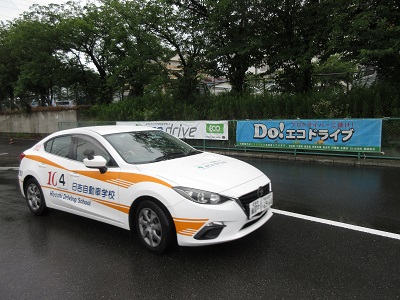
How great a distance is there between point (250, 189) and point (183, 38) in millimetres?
15785

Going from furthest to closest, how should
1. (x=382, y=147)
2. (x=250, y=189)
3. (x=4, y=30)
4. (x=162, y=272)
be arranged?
1. (x=4, y=30)
2. (x=382, y=147)
3. (x=250, y=189)
4. (x=162, y=272)

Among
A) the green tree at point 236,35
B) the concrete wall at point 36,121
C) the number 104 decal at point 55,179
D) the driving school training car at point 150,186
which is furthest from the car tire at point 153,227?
the concrete wall at point 36,121

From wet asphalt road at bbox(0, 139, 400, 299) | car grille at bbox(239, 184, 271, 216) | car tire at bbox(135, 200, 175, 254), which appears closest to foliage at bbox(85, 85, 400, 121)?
wet asphalt road at bbox(0, 139, 400, 299)

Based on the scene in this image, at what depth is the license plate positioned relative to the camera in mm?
3447

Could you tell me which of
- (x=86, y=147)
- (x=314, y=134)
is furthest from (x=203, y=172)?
(x=314, y=134)

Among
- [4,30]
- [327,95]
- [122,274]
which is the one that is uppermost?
[4,30]

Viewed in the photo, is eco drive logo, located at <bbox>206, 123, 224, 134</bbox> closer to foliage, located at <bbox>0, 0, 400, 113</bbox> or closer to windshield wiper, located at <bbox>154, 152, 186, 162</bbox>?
foliage, located at <bbox>0, 0, 400, 113</bbox>

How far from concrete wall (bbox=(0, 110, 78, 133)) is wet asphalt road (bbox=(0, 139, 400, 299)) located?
1993 centimetres

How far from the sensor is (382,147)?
30.0ft

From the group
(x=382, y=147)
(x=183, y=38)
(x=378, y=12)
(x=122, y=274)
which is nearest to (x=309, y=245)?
(x=122, y=274)

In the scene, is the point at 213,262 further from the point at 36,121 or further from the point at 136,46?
the point at 36,121

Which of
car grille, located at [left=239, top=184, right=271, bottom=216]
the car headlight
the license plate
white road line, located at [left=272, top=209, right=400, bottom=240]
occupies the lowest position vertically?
white road line, located at [left=272, top=209, right=400, bottom=240]

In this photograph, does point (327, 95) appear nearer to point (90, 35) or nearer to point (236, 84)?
point (236, 84)

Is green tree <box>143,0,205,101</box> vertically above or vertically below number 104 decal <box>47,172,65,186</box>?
above
